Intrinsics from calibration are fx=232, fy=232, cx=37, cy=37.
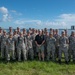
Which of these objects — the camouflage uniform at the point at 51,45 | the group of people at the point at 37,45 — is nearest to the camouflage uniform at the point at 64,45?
the group of people at the point at 37,45

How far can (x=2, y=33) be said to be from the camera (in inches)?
610

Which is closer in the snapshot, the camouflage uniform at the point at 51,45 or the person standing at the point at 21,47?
the person standing at the point at 21,47

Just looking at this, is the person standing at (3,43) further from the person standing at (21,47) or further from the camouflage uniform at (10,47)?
the person standing at (21,47)

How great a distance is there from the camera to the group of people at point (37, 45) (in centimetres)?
1427

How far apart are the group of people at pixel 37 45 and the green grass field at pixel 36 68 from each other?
866mm

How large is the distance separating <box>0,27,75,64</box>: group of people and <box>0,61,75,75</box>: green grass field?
2.84 ft

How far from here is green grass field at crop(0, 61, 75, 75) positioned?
38.8ft

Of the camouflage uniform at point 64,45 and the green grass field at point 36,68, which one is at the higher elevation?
the camouflage uniform at point 64,45

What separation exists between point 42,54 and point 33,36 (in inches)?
50.5

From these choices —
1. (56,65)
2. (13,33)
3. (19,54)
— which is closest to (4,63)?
(19,54)

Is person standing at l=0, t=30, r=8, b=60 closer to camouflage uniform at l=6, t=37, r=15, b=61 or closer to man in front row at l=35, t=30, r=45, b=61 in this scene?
camouflage uniform at l=6, t=37, r=15, b=61

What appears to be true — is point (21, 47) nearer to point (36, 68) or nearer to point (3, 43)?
point (3, 43)

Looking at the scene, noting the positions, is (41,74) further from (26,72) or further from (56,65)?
(56,65)

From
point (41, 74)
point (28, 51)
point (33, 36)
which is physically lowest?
point (41, 74)
